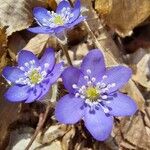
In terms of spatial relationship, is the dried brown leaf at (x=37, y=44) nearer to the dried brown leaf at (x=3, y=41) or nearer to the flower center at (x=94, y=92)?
the dried brown leaf at (x=3, y=41)

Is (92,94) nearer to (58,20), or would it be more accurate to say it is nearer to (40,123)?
(40,123)

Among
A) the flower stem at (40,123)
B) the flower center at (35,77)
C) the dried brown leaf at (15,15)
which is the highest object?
the dried brown leaf at (15,15)

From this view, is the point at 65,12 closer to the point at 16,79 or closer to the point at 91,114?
the point at 16,79

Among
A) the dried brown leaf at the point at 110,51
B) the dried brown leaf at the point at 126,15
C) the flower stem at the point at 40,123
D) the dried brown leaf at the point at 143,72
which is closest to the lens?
the flower stem at the point at 40,123

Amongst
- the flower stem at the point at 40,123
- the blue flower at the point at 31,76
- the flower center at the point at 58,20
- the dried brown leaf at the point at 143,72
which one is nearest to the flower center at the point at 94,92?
the blue flower at the point at 31,76

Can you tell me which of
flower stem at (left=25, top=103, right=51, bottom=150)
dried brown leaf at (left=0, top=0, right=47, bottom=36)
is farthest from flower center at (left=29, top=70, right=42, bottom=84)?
dried brown leaf at (left=0, top=0, right=47, bottom=36)

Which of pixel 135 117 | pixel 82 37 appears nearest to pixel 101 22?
pixel 82 37

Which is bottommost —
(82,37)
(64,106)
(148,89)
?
(148,89)

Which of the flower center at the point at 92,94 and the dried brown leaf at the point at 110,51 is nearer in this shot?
the flower center at the point at 92,94
